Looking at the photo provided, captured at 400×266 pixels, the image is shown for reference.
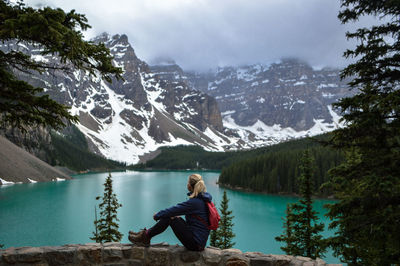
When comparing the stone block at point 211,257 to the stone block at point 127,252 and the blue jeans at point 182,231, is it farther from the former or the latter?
the stone block at point 127,252

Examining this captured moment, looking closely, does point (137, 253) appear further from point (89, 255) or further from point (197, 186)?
point (197, 186)

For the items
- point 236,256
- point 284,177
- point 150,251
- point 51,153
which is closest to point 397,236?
point 236,256

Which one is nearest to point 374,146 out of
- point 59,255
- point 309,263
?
point 309,263

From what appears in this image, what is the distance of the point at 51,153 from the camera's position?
463 ft

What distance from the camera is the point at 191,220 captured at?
6.39 metres

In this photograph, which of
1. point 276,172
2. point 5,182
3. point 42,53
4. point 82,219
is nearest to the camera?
point 42,53

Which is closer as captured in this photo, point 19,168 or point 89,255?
point 89,255

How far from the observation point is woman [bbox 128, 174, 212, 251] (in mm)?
6230

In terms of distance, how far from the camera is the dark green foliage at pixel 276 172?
78.5m

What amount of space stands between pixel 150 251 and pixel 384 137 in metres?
6.21

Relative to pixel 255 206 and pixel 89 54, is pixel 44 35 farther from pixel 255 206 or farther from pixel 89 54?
pixel 255 206

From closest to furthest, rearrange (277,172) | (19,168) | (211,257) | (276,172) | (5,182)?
(211,257) < (5,182) < (276,172) < (277,172) < (19,168)

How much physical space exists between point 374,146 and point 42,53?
8.74m

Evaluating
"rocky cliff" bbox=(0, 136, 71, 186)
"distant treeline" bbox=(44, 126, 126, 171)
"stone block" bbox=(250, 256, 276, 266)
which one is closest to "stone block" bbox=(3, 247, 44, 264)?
"stone block" bbox=(250, 256, 276, 266)
